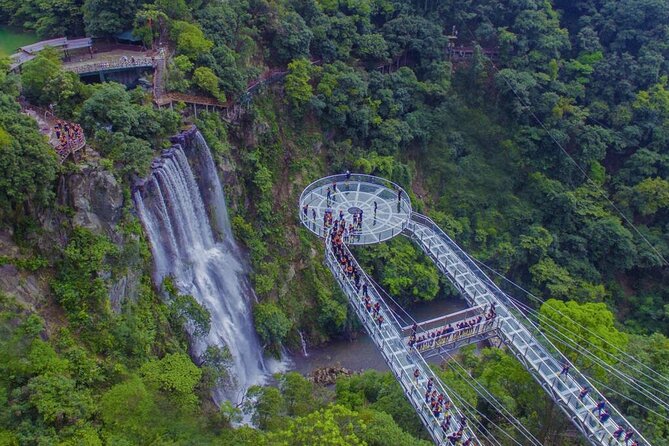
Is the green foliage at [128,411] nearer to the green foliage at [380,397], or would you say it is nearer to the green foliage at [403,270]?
the green foliage at [380,397]

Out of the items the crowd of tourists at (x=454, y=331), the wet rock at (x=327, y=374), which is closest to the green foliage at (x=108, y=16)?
the wet rock at (x=327, y=374)

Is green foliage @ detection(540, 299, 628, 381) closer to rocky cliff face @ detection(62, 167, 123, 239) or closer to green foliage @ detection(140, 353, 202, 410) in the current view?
green foliage @ detection(140, 353, 202, 410)

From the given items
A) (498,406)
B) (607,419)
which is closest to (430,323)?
(498,406)

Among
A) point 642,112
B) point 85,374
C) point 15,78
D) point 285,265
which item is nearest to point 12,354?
point 85,374

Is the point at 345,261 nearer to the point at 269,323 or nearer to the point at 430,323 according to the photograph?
the point at 430,323

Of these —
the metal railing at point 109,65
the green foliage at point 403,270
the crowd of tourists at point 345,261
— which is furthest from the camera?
the green foliage at point 403,270

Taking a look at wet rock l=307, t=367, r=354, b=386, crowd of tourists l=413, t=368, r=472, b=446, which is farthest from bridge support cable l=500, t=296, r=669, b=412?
wet rock l=307, t=367, r=354, b=386

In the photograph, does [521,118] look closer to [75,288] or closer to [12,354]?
[75,288]
